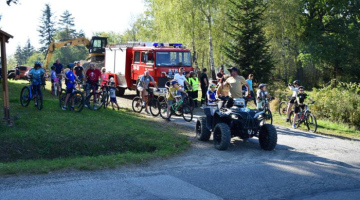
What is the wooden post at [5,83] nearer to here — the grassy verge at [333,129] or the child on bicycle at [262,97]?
the child on bicycle at [262,97]

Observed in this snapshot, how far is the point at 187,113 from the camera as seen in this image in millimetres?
14594

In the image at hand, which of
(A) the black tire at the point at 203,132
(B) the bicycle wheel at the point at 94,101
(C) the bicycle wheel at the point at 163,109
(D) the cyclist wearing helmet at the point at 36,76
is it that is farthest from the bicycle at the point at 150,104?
(A) the black tire at the point at 203,132

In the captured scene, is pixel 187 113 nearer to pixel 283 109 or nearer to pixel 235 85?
pixel 235 85

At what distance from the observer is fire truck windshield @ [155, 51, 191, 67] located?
61.1ft

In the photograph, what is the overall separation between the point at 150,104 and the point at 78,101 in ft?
9.75

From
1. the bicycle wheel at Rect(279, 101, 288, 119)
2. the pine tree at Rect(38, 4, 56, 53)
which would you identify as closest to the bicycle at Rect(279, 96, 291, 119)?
the bicycle wheel at Rect(279, 101, 288, 119)

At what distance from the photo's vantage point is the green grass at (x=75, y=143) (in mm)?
7926

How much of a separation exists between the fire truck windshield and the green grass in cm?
641

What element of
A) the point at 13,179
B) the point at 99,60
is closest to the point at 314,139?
the point at 13,179

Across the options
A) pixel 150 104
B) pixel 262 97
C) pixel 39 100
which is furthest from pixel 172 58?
pixel 39 100

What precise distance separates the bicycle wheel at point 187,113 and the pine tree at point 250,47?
420 inches

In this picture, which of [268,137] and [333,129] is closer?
[268,137]

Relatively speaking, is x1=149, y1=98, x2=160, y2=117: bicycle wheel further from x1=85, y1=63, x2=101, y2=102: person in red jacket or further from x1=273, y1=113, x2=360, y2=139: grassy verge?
x1=273, y1=113, x2=360, y2=139: grassy verge

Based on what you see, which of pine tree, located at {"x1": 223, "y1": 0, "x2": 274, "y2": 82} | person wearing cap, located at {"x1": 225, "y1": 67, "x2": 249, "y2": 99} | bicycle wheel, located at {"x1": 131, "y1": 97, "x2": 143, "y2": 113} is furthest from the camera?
pine tree, located at {"x1": 223, "y1": 0, "x2": 274, "y2": 82}
